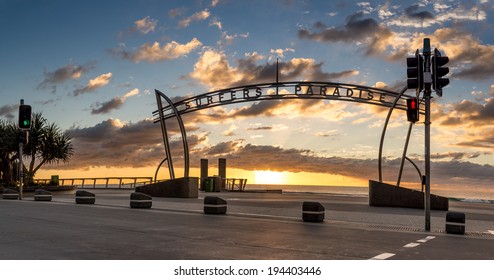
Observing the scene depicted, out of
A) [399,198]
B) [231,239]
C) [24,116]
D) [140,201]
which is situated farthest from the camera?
[24,116]

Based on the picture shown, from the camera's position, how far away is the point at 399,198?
27.7 m

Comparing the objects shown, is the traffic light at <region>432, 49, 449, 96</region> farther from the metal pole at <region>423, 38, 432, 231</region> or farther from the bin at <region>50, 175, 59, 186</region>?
the bin at <region>50, 175, 59, 186</region>

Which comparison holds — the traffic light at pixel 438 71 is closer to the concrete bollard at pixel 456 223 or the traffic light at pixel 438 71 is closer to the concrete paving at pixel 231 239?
the concrete bollard at pixel 456 223

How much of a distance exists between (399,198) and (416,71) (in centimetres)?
1307

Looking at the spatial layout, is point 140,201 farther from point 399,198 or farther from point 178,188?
point 399,198

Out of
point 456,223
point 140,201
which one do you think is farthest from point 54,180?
point 456,223

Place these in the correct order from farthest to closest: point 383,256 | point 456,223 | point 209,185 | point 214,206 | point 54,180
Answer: point 54,180, point 209,185, point 214,206, point 456,223, point 383,256

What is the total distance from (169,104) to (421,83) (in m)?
22.6

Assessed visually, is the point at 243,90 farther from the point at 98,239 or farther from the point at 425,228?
the point at 98,239

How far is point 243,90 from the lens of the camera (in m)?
32.5

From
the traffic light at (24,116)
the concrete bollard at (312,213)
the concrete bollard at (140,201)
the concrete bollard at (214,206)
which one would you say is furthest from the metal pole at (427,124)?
the traffic light at (24,116)

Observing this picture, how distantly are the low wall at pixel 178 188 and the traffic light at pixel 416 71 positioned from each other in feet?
69.9

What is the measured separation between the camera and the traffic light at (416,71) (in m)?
16.1
